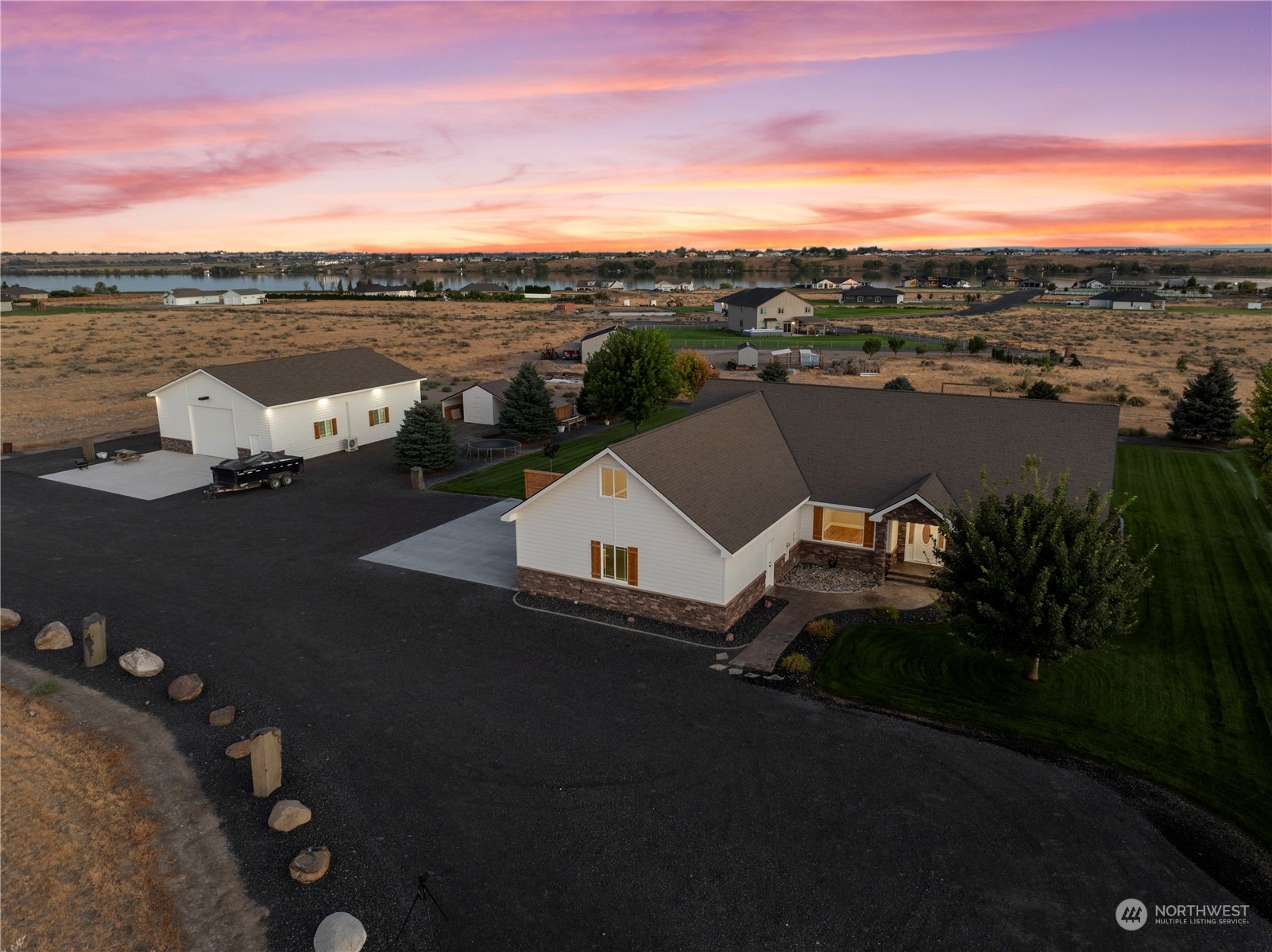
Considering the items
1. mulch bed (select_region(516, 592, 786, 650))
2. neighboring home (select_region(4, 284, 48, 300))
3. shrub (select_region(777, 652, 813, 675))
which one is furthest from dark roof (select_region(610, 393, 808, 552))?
neighboring home (select_region(4, 284, 48, 300))

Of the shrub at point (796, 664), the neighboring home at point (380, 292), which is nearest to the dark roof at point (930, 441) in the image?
the shrub at point (796, 664)

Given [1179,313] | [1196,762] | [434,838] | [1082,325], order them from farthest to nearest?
[1179,313] → [1082,325] → [1196,762] → [434,838]

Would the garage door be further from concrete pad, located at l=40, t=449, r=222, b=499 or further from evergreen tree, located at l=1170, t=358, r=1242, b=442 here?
evergreen tree, located at l=1170, t=358, r=1242, b=442

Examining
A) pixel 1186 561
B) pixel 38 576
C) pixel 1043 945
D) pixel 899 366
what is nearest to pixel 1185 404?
pixel 1186 561

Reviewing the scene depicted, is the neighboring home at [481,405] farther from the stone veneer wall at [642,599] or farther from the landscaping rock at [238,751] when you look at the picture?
the landscaping rock at [238,751]

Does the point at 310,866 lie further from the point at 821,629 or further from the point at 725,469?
the point at 725,469

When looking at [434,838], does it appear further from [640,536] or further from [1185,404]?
[1185,404]
